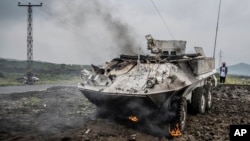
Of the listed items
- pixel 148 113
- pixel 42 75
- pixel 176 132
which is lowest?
pixel 176 132

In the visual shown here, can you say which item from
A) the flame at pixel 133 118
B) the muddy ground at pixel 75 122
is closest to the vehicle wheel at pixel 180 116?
the muddy ground at pixel 75 122

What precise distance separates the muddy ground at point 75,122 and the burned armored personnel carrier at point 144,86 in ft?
1.82

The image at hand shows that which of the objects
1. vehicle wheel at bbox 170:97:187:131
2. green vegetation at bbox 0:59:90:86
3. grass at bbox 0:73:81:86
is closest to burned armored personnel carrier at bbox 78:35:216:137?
vehicle wheel at bbox 170:97:187:131

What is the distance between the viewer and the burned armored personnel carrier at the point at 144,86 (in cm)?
993

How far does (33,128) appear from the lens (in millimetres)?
10422

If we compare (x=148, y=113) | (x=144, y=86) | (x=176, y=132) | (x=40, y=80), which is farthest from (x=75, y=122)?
(x=40, y=80)

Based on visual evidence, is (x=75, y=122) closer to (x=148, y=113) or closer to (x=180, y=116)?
(x=148, y=113)

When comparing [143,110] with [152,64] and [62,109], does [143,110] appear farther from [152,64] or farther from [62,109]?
[62,109]

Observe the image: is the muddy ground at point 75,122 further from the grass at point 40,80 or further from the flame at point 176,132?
the grass at point 40,80

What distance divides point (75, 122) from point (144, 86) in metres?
2.53

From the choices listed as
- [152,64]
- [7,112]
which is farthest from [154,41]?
[7,112]

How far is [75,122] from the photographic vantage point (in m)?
11.4

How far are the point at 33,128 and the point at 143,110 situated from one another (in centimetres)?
286

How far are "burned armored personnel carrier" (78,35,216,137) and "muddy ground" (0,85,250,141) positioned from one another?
56cm
